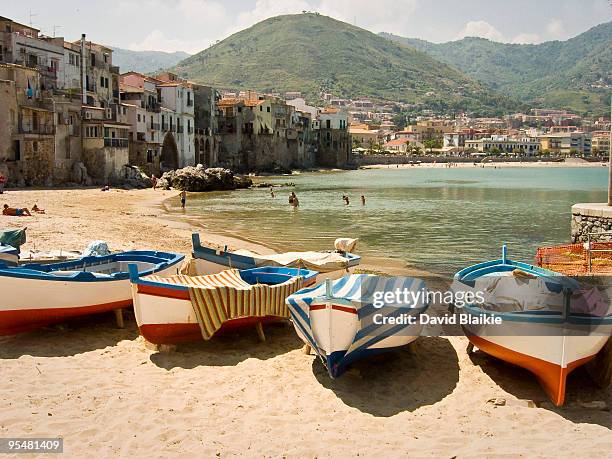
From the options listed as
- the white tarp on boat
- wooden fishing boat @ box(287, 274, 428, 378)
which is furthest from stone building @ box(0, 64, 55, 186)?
wooden fishing boat @ box(287, 274, 428, 378)

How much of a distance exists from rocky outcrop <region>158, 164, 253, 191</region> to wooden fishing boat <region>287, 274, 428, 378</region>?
53283 mm

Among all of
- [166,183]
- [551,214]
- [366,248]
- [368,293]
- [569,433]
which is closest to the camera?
[569,433]

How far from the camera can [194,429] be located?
7887 mm

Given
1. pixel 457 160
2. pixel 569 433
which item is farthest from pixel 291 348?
pixel 457 160

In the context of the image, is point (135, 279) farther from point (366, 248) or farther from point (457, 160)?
point (457, 160)

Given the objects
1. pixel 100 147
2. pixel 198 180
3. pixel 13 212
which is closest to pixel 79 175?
pixel 100 147

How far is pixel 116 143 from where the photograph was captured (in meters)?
58.8

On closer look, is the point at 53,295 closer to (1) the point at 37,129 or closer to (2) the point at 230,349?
(2) the point at 230,349

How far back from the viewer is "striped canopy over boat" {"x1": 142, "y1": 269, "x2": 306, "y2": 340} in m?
10.6

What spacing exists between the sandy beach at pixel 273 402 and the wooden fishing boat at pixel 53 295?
1.34 ft

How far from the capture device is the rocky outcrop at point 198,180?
204ft

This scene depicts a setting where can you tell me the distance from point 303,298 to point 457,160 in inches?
6737

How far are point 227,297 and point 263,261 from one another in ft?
10.9

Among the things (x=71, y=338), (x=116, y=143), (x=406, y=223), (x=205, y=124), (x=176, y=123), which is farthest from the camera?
(x=205, y=124)
